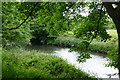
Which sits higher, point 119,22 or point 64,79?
point 119,22

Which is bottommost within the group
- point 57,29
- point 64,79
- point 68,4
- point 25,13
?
point 64,79

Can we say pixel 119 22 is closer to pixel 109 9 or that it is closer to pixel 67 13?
pixel 109 9

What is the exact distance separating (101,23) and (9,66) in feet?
12.0

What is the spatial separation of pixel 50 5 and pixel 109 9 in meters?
2.16

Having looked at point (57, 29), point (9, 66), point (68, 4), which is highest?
point (68, 4)

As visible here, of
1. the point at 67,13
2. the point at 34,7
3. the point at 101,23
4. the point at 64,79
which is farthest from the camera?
the point at 64,79

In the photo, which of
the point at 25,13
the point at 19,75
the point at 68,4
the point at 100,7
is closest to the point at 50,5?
the point at 68,4

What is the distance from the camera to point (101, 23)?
5844 mm

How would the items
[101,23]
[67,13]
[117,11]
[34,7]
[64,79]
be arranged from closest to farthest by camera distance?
1. [117,11]
2. [34,7]
3. [101,23]
4. [67,13]
5. [64,79]

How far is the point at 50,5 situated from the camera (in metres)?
6.11

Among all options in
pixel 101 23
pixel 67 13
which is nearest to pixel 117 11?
pixel 101 23

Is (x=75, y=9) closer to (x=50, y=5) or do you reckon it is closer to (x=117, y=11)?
(x=50, y=5)

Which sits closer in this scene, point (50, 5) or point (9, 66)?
point (50, 5)

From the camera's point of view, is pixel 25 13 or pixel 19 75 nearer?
pixel 25 13
